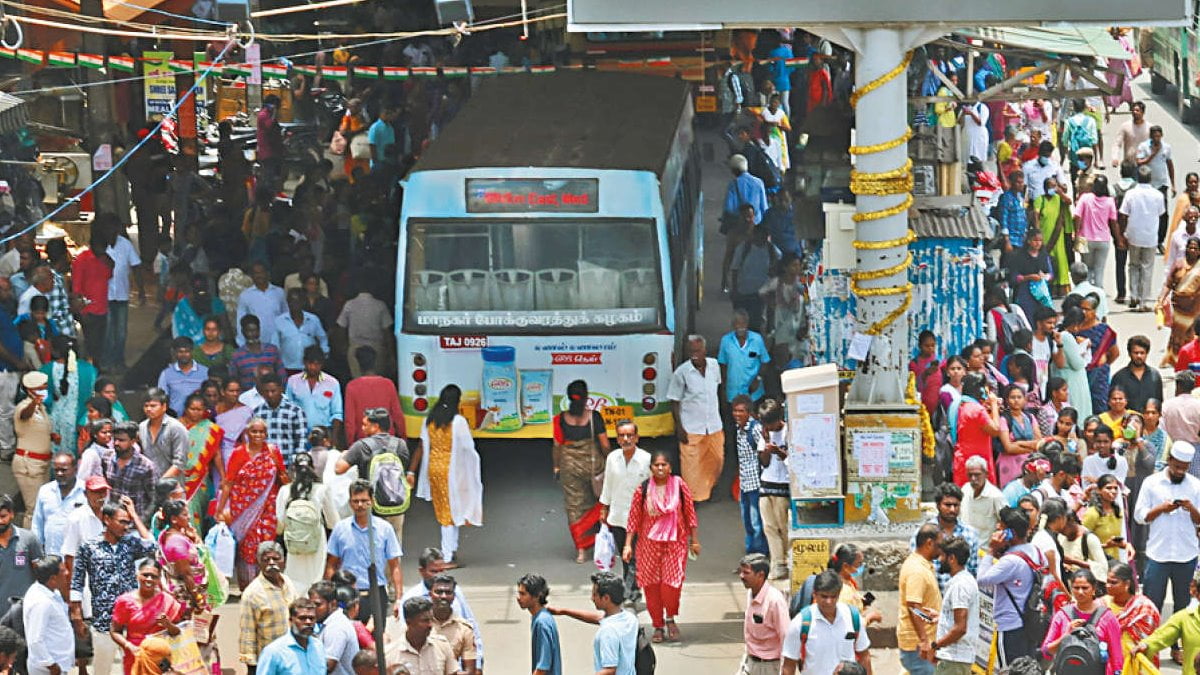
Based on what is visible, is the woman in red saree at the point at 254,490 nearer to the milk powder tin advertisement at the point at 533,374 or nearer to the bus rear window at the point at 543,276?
the milk powder tin advertisement at the point at 533,374

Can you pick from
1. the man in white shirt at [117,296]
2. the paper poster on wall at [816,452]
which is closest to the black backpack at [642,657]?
the paper poster on wall at [816,452]

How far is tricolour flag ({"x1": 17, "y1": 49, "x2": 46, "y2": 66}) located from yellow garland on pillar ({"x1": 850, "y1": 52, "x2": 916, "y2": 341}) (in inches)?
388

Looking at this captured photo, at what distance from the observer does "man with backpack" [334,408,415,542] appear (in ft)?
51.2

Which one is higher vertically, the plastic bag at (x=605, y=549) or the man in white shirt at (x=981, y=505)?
the man in white shirt at (x=981, y=505)

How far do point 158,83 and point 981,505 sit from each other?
Answer: 1251cm

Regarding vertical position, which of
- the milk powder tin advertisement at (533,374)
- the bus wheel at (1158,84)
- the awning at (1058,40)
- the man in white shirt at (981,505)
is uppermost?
the bus wheel at (1158,84)

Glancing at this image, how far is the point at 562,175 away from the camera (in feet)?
58.9

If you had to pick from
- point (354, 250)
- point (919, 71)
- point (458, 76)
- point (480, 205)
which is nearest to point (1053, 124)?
point (919, 71)

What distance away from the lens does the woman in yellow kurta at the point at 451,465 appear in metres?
16.5

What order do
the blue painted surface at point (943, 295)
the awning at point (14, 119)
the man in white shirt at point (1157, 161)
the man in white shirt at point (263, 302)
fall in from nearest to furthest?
1. the blue painted surface at point (943, 295)
2. the man in white shirt at point (263, 302)
3. the man in white shirt at point (1157, 161)
4. the awning at point (14, 119)

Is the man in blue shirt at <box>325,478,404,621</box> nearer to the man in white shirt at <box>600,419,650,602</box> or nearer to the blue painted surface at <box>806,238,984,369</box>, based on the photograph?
the man in white shirt at <box>600,419,650,602</box>

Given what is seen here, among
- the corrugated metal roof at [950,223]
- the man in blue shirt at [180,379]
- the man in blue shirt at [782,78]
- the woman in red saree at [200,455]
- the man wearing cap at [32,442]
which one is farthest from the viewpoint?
the man in blue shirt at [782,78]

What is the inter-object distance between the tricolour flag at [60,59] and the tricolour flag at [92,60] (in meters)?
0.56

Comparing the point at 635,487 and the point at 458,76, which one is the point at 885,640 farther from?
the point at 458,76
